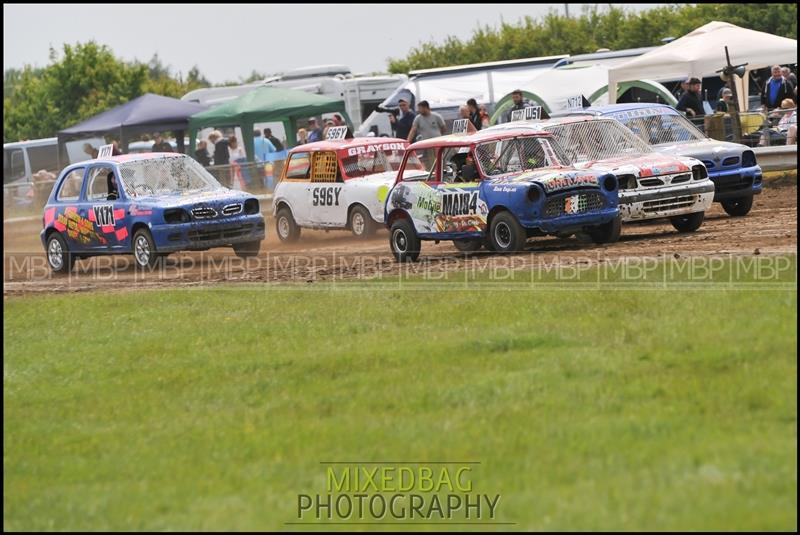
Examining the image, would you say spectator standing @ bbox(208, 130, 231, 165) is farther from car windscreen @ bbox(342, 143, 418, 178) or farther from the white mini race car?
car windscreen @ bbox(342, 143, 418, 178)

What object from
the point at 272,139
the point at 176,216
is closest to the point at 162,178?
the point at 176,216

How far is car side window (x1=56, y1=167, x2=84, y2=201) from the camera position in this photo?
2105 centimetres

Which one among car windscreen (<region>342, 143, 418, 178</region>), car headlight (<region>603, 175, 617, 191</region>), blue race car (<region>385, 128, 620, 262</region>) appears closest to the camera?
blue race car (<region>385, 128, 620, 262</region>)

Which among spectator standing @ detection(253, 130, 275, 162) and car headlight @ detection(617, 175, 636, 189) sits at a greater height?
spectator standing @ detection(253, 130, 275, 162)

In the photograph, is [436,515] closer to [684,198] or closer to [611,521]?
[611,521]

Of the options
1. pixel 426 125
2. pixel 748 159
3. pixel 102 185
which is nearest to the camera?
pixel 748 159

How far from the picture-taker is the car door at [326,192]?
850 inches

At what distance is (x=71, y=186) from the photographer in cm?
2127

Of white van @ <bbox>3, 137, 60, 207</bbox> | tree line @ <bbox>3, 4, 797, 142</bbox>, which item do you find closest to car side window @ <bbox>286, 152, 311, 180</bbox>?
white van @ <bbox>3, 137, 60, 207</bbox>

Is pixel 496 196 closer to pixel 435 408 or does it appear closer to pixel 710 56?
pixel 435 408

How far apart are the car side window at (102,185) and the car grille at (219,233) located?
1.61m

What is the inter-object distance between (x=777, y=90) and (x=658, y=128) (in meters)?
4.74

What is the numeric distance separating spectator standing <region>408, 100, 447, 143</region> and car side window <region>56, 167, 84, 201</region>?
543 centimetres

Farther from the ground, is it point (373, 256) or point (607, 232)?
point (607, 232)
